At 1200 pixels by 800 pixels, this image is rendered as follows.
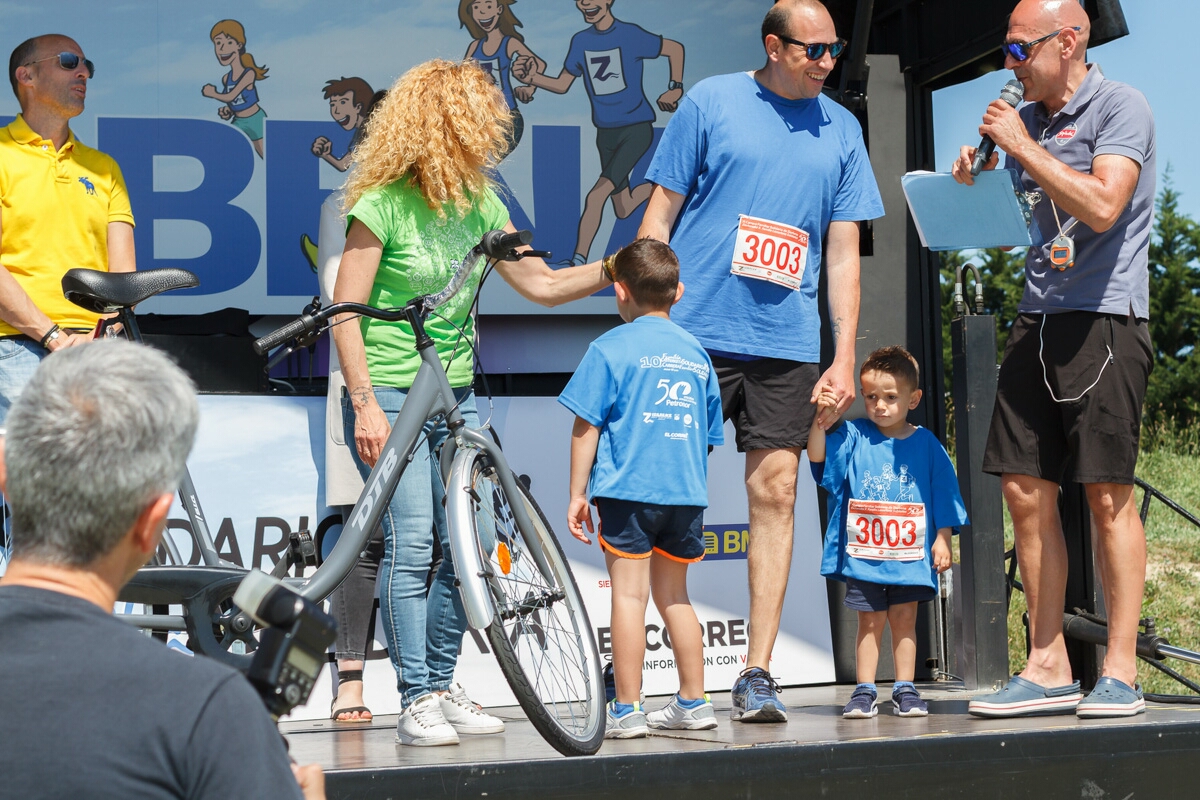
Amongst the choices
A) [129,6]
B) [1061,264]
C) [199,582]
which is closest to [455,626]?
[199,582]

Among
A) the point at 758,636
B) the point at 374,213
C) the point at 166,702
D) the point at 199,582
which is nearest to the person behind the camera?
the point at 166,702

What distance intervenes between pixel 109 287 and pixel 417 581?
3.59ft

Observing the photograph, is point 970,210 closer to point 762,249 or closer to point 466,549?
point 762,249

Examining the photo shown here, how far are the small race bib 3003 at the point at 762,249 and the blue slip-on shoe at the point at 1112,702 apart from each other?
1389 millimetres

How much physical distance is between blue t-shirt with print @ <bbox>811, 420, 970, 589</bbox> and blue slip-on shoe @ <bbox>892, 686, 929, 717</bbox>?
12.2 inches

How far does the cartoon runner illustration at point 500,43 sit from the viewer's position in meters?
5.33

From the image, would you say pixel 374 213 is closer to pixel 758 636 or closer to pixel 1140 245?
pixel 758 636

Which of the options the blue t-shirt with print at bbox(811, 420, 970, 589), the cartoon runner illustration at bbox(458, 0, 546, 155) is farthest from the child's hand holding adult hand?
the cartoon runner illustration at bbox(458, 0, 546, 155)

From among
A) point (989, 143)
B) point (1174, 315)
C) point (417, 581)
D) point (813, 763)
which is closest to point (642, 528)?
point (417, 581)

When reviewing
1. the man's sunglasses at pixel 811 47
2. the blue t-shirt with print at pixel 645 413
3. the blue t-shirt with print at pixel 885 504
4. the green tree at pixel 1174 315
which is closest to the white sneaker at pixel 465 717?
the blue t-shirt with print at pixel 645 413

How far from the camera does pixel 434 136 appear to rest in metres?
3.35

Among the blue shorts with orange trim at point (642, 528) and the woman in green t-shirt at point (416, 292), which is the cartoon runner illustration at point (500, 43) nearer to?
the woman in green t-shirt at point (416, 292)

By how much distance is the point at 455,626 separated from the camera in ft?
11.3

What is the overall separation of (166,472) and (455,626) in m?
2.26
